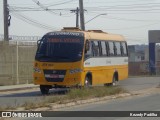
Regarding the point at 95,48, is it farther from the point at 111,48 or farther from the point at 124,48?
the point at 124,48

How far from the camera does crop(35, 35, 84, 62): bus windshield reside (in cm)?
2556

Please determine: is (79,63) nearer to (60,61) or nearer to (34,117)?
(60,61)

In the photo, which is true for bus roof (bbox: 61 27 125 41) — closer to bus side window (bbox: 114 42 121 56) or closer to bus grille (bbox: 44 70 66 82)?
bus side window (bbox: 114 42 121 56)

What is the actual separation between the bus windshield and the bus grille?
21.3 inches

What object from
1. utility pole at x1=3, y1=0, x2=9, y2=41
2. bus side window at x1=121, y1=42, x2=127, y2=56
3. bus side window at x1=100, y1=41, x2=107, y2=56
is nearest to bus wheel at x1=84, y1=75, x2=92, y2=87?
bus side window at x1=100, y1=41, x2=107, y2=56

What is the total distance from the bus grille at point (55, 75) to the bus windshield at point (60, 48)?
0.54 metres

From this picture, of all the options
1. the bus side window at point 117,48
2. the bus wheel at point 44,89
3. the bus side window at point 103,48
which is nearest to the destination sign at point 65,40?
the bus wheel at point 44,89

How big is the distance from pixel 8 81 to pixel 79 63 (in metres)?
9.84

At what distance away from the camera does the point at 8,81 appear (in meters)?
34.1

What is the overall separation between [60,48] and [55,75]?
1.39 meters

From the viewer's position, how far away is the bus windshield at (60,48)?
25.6m

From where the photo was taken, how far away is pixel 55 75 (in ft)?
83.7

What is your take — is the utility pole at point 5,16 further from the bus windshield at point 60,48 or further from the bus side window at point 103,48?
the bus windshield at point 60,48

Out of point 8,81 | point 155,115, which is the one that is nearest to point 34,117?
point 155,115
